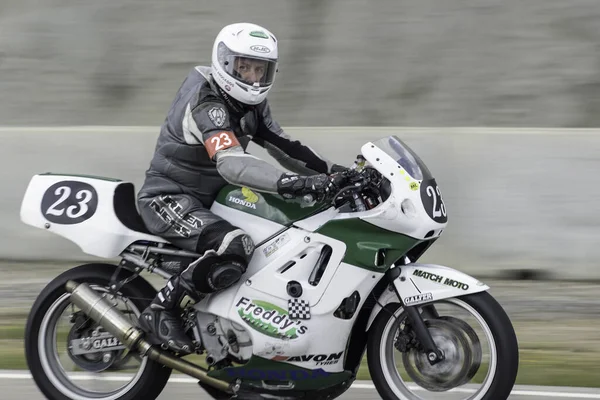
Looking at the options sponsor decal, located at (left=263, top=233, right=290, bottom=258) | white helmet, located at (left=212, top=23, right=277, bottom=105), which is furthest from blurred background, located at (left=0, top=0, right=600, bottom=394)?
white helmet, located at (left=212, top=23, right=277, bottom=105)

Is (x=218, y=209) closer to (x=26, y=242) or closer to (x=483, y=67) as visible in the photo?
(x=26, y=242)

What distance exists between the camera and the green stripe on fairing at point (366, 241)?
196 inches

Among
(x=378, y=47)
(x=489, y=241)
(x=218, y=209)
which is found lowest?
(x=489, y=241)

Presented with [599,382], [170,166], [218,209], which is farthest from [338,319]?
[599,382]

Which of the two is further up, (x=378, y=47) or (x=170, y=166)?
(x=170, y=166)

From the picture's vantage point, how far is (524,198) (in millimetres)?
8164

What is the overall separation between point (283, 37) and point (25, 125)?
9.33 ft

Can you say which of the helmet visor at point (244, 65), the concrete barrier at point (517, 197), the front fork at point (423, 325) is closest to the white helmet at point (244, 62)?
the helmet visor at point (244, 65)

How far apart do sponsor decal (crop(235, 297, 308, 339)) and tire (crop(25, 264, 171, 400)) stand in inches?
24.8

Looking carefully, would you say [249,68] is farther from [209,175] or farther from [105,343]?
[105,343]

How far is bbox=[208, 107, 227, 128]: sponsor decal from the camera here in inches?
201

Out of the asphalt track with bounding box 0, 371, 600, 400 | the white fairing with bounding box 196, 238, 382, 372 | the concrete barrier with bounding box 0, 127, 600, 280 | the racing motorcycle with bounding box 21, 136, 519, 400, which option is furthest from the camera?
the concrete barrier with bounding box 0, 127, 600, 280

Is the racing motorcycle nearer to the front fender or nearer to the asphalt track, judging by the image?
Answer: the front fender

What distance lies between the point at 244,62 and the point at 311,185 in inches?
30.7
